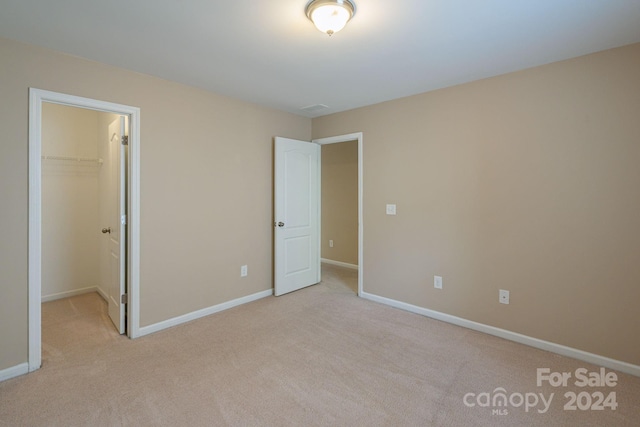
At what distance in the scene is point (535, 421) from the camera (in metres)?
1.74

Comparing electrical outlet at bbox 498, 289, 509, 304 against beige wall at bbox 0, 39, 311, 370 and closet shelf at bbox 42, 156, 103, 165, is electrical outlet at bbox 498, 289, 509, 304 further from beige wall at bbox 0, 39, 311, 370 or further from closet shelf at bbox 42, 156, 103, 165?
closet shelf at bbox 42, 156, 103, 165

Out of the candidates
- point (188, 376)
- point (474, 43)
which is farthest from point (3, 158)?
point (474, 43)

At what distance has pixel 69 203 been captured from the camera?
3750 mm

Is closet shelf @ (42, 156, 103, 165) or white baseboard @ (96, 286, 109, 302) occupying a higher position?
closet shelf @ (42, 156, 103, 165)

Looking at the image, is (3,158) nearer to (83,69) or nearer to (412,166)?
(83,69)

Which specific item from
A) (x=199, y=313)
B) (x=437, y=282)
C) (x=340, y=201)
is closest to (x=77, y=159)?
(x=199, y=313)

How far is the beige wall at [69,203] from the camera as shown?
359 centimetres

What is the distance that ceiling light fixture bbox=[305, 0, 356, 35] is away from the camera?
1.66 metres

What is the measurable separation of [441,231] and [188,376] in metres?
2.63

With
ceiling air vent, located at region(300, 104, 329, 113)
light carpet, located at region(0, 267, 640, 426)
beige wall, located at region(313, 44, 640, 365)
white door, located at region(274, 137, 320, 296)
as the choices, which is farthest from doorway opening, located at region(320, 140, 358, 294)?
light carpet, located at region(0, 267, 640, 426)

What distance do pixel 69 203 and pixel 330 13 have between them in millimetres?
3942

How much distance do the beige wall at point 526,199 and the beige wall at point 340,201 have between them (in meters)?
1.81

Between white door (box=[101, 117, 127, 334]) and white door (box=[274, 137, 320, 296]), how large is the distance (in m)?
1.64

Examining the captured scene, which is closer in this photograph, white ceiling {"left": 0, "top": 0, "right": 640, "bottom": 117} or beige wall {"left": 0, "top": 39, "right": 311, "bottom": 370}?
white ceiling {"left": 0, "top": 0, "right": 640, "bottom": 117}
